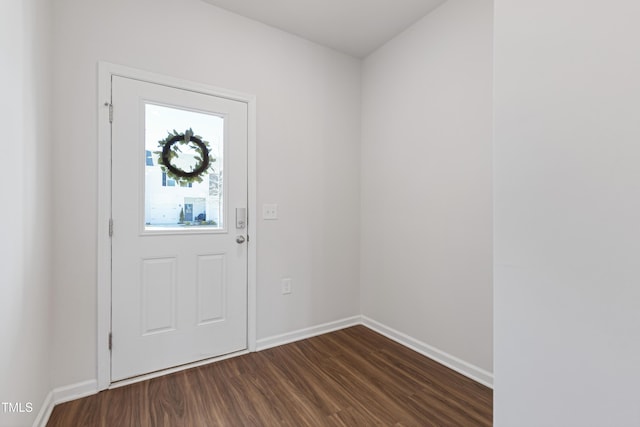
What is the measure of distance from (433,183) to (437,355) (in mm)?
1360

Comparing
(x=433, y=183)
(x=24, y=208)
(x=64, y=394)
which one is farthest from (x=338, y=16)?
(x=64, y=394)

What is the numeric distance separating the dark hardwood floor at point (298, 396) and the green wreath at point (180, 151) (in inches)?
56.5

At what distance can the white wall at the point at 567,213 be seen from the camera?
0.71m

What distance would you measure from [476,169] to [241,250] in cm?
189

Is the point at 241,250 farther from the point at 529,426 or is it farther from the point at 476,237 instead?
the point at 529,426

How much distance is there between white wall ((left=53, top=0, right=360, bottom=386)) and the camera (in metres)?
1.78

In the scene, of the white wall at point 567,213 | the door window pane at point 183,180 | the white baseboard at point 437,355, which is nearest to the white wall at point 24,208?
the door window pane at point 183,180

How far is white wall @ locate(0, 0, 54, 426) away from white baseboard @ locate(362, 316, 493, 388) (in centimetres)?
244

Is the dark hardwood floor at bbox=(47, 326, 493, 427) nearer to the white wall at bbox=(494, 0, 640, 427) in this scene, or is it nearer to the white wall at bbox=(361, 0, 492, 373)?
the white wall at bbox=(361, 0, 492, 373)

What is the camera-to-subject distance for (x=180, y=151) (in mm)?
2143

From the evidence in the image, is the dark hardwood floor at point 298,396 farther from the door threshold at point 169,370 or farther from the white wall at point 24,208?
the white wall at point 24,208

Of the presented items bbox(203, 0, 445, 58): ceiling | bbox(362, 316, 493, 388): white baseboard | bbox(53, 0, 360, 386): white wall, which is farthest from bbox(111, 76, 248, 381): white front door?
bbox(362, 316, 493, 388): white baseboard

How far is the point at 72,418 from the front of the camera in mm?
1610

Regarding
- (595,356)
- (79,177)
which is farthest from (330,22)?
(595,356)
